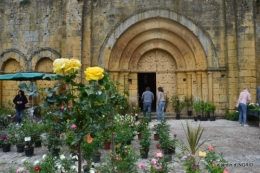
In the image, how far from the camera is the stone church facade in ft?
39.0

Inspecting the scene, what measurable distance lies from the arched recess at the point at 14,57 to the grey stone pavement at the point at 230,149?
734cm

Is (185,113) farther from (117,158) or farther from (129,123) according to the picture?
(117,158)

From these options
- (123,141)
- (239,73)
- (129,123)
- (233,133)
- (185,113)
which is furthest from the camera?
(185,113)

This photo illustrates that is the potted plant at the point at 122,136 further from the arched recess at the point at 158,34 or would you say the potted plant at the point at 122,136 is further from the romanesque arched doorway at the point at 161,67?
the romanesque arched doorway at the point at 161,67

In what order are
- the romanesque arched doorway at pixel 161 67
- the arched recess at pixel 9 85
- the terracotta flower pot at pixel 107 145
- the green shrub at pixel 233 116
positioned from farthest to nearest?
the arched recess at pixel 9 85
the romanesque arched doorway at pixel 161 67
the green shrub at pixel 233 116
the terracotta flower pot at pixel 107 145

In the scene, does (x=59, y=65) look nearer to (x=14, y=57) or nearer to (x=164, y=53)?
(x=164, y=53)

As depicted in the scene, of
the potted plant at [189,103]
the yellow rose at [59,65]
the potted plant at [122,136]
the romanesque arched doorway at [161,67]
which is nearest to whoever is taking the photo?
the yellow rose at [59,65]

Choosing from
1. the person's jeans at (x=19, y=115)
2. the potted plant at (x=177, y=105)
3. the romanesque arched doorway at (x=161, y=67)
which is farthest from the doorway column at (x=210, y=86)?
the person's jeans at (x=19, y=115)

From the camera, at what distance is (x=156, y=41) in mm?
13070

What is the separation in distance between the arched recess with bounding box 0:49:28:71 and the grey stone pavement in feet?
24.1

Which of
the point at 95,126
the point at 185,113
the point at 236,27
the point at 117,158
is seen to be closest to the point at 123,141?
the point at 117,158

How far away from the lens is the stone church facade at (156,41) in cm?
1189

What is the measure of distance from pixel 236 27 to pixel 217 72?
83.7 inches

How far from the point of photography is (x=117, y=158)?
364cm
